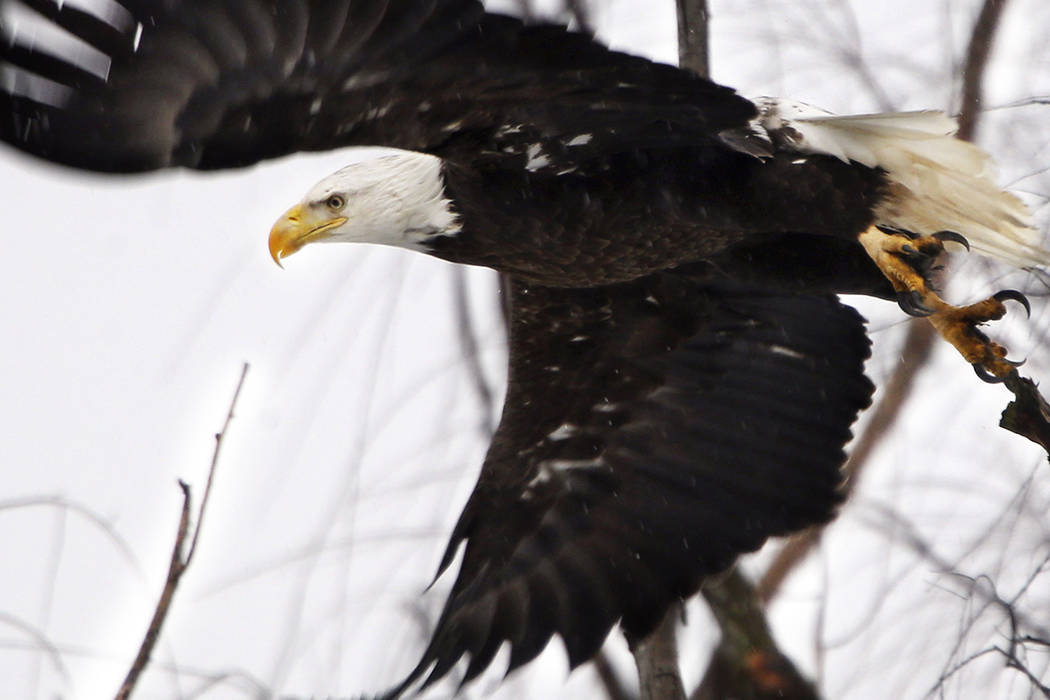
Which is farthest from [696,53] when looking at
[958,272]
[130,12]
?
[130,12]

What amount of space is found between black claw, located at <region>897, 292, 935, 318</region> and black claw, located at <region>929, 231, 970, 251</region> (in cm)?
23

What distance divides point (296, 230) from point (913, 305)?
1647 millimetres

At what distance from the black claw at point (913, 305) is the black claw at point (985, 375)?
0.20m

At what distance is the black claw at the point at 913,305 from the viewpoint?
376cm

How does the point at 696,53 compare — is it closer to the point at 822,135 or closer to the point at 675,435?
the point at 822,135

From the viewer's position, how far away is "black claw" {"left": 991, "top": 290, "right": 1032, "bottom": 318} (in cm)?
332

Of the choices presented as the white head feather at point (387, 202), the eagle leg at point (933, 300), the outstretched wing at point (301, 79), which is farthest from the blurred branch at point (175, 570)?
the eagle leg at point (933, 300)

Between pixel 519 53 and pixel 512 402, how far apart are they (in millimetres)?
1425

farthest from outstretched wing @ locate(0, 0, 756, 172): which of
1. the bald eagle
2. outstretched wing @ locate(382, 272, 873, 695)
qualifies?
outstretched wing @ locate(382, 272, 873, 695)

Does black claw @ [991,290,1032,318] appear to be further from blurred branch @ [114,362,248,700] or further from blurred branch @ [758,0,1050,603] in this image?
blurred branch @ [114,362,248,700]

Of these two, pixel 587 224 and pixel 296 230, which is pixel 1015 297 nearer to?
pixel 587 224

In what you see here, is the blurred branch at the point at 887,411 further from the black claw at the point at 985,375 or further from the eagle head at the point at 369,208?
the eagle head at the point at 369,208

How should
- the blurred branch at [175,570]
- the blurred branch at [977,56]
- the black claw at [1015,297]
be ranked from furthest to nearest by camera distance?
the blurred branch at [977,56] → the black claw at [1015,297] → the blurred branch at [175,570]

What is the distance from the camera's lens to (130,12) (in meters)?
3.10
